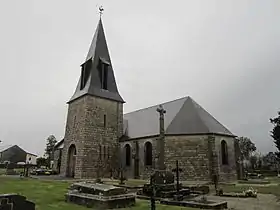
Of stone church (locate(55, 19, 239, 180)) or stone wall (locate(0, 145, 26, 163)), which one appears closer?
stone church (locate(55, 19, 239, 180))

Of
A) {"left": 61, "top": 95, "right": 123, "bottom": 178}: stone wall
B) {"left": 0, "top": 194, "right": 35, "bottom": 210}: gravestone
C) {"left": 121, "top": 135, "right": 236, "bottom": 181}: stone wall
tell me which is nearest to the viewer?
{"left": 0, "top": 194, "right": 35, "bottom": 210}: gravestone

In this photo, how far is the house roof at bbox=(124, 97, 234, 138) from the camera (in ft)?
84.6

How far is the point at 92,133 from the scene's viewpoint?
27.9 meters

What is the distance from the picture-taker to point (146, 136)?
91.0 ft

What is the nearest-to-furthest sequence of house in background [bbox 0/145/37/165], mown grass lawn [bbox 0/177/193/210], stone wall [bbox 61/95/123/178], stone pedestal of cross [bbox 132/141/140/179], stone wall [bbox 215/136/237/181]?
mown grass lawn [bbox 0/177/193/210], stone wall [bbox 215/136/237/181], stone wall [bbox 61/95/123/178], stone pedestal of cross [bbox 132/141/140/179], house in background [bbox 0/145/37/165]

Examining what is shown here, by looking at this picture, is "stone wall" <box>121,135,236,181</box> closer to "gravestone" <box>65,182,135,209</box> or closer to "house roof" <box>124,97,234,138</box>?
"house roof" <box>124,97,234,138</box>

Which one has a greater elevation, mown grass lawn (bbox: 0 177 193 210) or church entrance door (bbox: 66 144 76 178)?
church entrance door (bbox: 66 144 76 178)

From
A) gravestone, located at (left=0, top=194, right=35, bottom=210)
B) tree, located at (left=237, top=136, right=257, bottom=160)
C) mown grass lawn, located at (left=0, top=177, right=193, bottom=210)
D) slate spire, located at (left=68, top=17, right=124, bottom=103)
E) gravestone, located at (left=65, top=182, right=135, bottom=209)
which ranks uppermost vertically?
slate spire, located at (left=68, top=17, right=124, bottom=103)

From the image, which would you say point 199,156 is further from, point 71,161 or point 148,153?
point 71,161

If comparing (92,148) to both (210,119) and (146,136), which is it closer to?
(146,136)

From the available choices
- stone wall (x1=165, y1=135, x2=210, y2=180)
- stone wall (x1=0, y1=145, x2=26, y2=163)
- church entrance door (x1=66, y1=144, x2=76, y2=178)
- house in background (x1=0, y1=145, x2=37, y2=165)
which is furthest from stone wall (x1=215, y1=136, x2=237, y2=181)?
stone wall (x1=0, y1=145, x2=26, y2=163)

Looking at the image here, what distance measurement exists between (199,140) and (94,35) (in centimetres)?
1867

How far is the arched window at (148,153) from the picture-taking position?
2742cm

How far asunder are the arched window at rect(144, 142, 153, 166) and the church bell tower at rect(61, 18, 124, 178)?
4.05 meters
